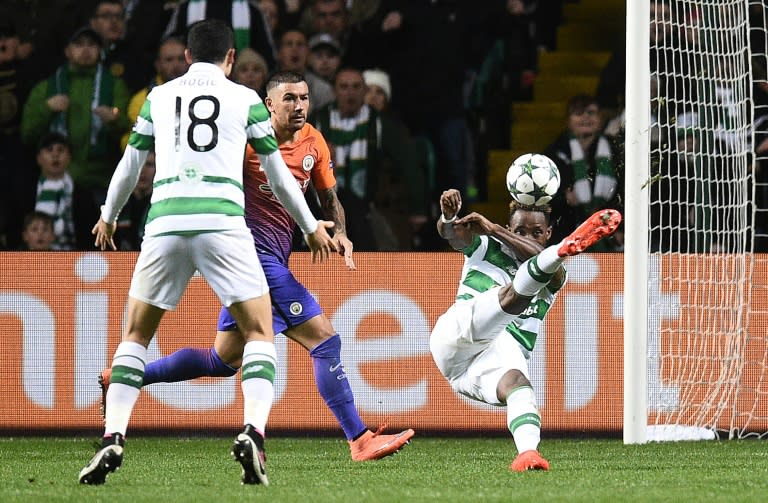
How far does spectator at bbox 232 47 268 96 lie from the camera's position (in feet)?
35.2

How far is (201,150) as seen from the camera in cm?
551

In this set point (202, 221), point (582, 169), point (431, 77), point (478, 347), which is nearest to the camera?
point (202, 221)

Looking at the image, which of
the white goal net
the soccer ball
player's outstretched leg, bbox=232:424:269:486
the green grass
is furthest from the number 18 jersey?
the white goal net

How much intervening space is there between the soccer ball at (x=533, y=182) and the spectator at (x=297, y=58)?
4183 millimetres

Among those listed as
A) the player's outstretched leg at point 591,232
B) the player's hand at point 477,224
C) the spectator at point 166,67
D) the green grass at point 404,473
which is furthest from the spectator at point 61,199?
the player's outstretched leg at point 591,232

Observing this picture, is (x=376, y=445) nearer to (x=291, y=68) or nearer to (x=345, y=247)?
(x=345, y=247)

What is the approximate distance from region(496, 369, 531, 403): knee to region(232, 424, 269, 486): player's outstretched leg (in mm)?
1396

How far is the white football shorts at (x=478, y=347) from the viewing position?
21.3ft

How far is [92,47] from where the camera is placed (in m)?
10.8

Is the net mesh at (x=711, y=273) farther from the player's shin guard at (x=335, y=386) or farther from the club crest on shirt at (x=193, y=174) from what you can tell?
the club crest on shirt at (x=193, y=174)

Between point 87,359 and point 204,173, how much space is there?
141 inches

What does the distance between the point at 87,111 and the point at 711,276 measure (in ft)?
15.8

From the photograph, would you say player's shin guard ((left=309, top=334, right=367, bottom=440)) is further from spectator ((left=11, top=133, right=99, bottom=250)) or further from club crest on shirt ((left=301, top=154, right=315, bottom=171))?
spectator ((left=11, top=133, right=99, bottom=250))

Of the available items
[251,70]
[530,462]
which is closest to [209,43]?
[530,462]
